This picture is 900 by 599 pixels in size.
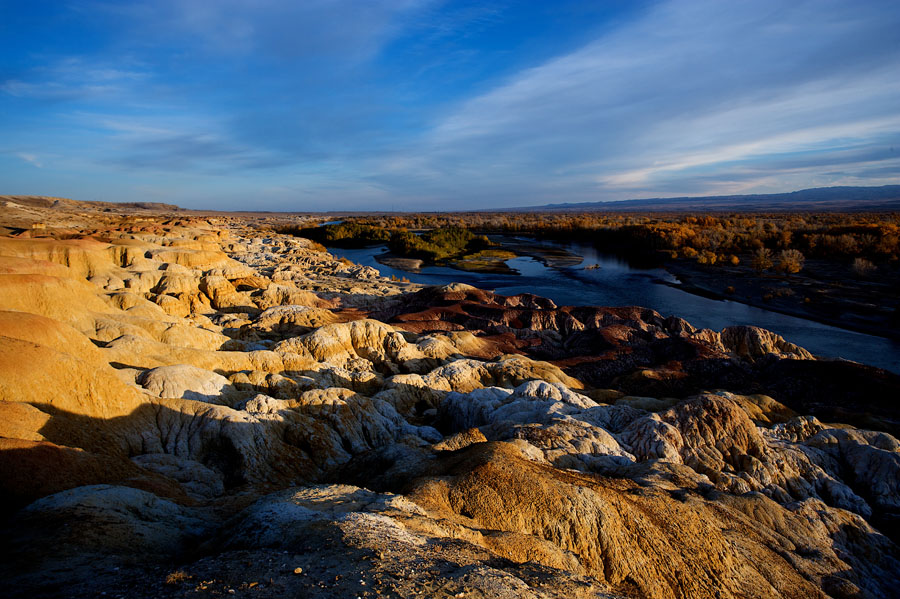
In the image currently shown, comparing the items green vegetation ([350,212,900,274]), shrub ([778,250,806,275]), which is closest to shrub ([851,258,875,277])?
green vegetation ([350,212,900,274])

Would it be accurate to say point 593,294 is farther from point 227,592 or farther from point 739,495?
point 227,592

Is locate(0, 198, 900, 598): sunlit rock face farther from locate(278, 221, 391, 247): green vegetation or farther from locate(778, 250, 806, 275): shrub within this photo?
locate(278, 221, 391, 247): green vegetation

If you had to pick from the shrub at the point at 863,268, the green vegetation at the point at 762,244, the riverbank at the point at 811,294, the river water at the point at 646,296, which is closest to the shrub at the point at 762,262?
the green vegetation at the point at 762,244

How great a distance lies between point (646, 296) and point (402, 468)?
52425 millimetres

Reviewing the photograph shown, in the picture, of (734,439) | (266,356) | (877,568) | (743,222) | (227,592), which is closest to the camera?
(227,592)

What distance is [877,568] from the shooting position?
10469mm

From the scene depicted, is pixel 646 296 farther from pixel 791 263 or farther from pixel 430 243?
pixel 430 243

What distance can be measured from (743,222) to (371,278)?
96.2 metres

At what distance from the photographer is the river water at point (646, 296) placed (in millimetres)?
38562

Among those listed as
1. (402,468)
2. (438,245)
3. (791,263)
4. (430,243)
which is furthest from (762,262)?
(402,468)

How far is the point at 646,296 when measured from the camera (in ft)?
187

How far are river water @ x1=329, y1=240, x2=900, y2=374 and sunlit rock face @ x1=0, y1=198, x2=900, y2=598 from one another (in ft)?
52.7

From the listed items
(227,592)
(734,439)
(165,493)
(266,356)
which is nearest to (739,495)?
(734,439)

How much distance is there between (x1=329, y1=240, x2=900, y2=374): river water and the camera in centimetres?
3856
